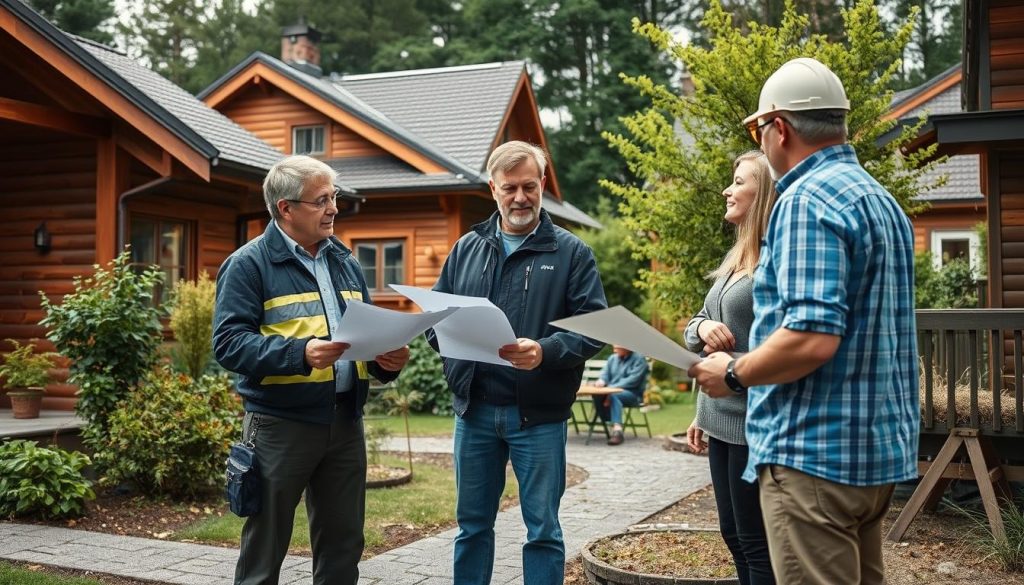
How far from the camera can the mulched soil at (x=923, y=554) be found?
5.27 meters

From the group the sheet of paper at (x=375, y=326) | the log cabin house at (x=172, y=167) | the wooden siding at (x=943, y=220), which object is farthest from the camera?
the wooden siding at (x=943, y=220)

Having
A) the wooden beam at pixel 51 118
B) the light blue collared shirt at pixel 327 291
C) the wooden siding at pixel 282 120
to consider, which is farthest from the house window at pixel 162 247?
the light blue collared shirt at pixel 327 291

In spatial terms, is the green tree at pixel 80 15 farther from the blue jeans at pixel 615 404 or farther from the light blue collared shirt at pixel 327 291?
the light blue collared shirt at pixel 327 291

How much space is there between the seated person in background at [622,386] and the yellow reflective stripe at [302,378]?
30.2 feet

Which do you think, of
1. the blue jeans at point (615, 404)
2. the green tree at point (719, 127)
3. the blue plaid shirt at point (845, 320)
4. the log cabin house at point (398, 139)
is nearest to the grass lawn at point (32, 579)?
the blue plaid shirt at point (845, 320)

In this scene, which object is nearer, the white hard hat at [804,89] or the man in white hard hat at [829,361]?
the man in white hard hat at [829,361]

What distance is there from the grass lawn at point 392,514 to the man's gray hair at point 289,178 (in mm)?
2919

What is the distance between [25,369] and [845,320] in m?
8.95

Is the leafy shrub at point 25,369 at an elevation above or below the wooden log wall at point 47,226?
below

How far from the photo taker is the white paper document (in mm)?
3299

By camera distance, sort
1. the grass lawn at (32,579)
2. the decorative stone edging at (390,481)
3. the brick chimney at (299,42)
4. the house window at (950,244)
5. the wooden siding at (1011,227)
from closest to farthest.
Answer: the grass lawn at (32,579) < the decorative stone edging at (390,481) < the wooden siding at (1011,227) < the house window at (950,244) < the brick chimney at (299,42)

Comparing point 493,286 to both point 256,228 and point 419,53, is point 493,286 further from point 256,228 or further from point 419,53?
point 419,53

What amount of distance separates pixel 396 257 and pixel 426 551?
12.5 meters

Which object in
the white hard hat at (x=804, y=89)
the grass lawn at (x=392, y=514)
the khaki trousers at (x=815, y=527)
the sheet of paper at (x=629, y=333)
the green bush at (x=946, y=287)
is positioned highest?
the white hard hat at (x=804, y=89)
